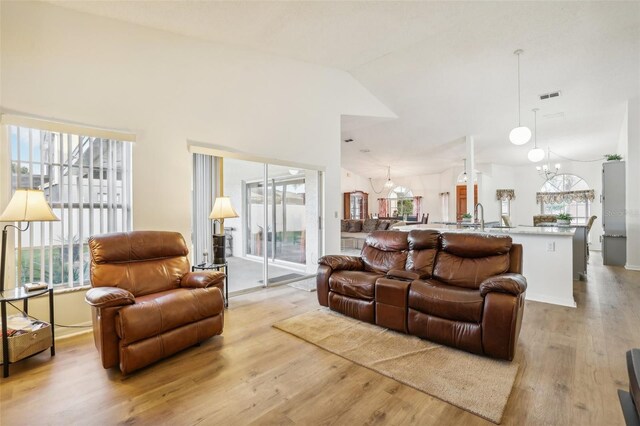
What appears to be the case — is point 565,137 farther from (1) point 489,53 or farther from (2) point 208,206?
(2) point 208,206

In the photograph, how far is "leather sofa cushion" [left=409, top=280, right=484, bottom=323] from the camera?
2.40m

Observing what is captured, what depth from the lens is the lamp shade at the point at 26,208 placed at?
221 cm

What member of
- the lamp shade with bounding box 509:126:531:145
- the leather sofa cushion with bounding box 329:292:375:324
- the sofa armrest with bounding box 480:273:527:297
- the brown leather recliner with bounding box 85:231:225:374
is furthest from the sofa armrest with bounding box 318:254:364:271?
the lamp shade with bounding box 509:126:531:145

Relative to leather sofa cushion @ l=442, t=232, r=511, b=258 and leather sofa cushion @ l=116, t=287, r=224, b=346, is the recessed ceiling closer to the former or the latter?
leather sofa cushion @ l=442, t=232, r=511, b=258

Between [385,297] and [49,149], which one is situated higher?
[49,149]

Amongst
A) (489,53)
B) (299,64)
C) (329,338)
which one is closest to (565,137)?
(489,53)

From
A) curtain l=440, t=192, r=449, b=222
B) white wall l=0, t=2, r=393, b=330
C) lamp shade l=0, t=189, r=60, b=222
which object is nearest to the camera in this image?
lamp shade l=0, t=189, r=60, b=222

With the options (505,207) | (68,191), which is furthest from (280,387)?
(505,207)

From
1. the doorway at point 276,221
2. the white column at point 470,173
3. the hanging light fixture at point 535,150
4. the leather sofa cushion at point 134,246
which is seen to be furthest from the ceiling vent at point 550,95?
the leather sofa cushion at point 134,246

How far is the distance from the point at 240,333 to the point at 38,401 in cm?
143

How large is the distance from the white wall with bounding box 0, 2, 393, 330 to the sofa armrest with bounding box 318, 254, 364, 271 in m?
1.78

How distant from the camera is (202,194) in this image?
445 cm

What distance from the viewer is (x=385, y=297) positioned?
2.89m

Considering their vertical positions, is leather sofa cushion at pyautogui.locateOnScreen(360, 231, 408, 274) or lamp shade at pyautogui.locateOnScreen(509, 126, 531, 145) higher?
lamp shade at pyautogui.locateOnScreen(509, 126, 531, 145)
